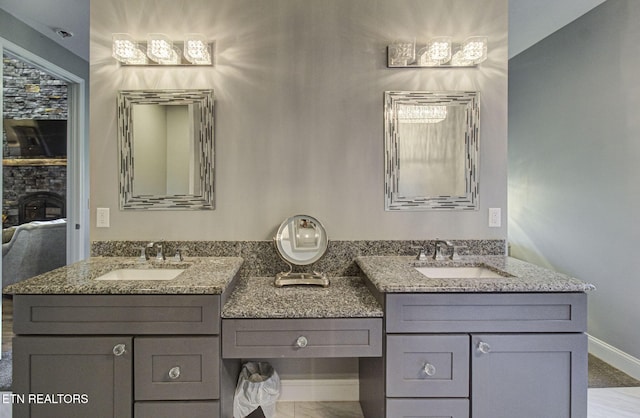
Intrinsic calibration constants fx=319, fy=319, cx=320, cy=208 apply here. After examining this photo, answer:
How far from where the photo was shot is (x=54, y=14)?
248 centimetres

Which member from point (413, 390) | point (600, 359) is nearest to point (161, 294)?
point (413, 390)

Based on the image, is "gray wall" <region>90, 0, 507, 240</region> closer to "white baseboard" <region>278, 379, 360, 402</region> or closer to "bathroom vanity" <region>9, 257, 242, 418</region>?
"bathroom vanity" <region>9, 257, 242, 418</region>

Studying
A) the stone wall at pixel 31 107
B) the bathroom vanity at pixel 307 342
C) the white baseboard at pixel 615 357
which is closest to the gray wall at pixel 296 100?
the bathroom vanity at pixel 307 342

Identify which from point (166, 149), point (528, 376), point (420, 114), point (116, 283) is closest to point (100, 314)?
point (116, 283)

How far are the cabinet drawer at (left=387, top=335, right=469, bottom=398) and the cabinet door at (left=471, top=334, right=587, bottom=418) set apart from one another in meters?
0.05

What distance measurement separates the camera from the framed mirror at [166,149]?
6.21 feet

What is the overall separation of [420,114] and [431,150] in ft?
0.74

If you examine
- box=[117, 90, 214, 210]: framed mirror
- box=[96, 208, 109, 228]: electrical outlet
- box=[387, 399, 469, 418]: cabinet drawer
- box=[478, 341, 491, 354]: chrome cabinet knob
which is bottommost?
box=[387, 399, 469, 418]: cabinet drawer

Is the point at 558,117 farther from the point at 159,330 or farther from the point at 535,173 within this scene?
the point at 159,330

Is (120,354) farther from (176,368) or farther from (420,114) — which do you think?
(420,114)

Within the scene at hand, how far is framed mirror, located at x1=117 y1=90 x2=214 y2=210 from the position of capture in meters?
1.89

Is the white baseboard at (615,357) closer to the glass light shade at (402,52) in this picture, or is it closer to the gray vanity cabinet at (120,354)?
the glass light shade at (402,52)

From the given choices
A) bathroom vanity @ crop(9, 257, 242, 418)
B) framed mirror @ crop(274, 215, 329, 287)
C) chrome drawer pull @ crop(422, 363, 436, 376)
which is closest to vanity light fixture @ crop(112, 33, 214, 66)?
framed mirror @ crop(274, 215, 329, 287)

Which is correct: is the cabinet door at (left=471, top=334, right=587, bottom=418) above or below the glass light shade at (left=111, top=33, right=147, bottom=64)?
below
